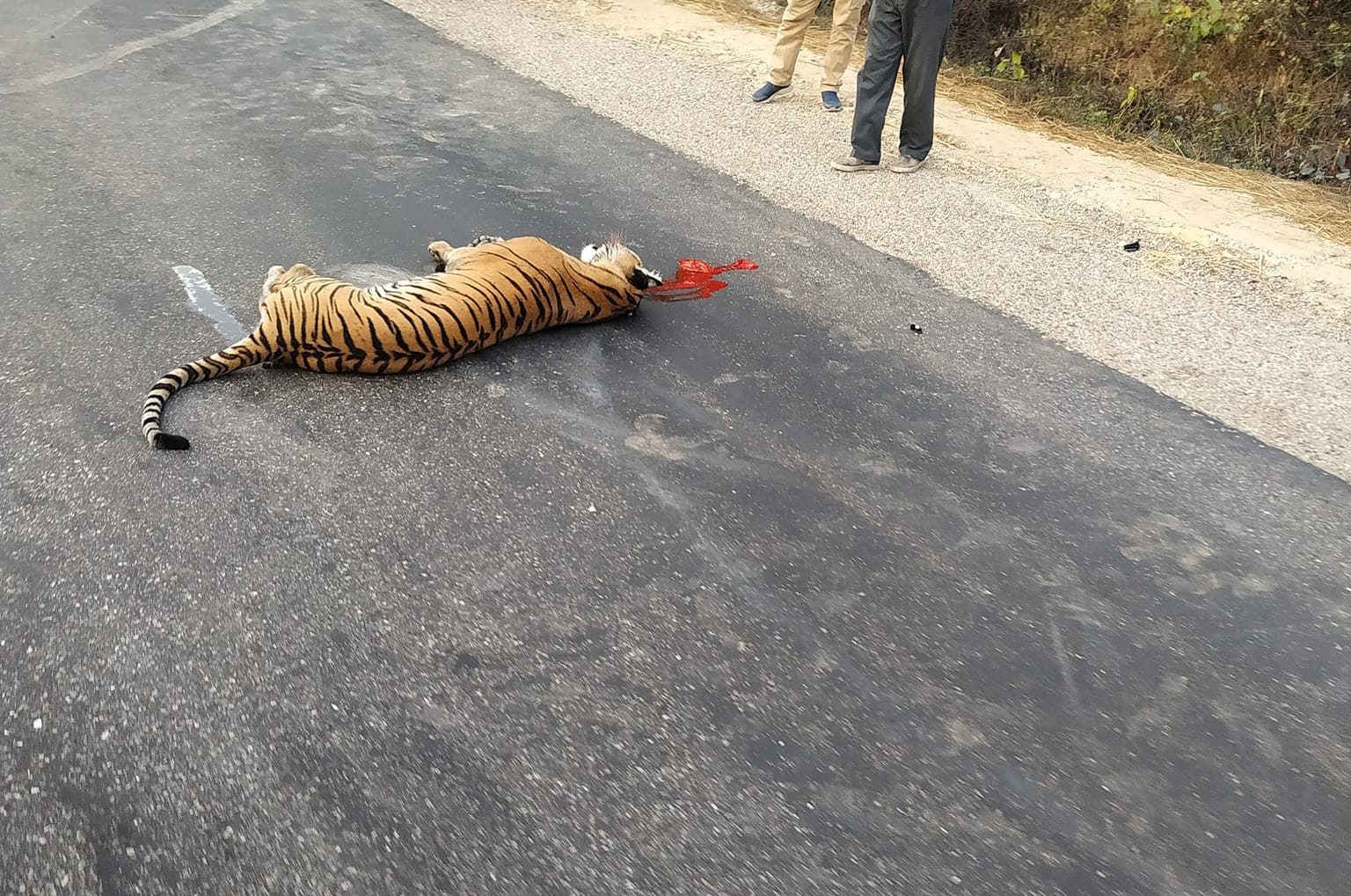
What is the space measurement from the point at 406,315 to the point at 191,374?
2.98 feet

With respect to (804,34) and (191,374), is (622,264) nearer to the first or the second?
(191,374)

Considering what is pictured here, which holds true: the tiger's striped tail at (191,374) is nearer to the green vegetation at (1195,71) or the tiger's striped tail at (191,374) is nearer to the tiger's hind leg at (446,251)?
the tiger's hind leg at (446,251)

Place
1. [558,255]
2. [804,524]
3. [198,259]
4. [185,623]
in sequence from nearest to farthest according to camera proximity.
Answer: [185,623]
[804,524]
[558,255]
[198,259]

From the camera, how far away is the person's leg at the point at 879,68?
6688 mm

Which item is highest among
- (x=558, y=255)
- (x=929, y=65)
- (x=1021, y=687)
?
(x=929, y=65)

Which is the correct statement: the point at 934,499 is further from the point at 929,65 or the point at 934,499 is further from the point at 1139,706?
the point at 929,65

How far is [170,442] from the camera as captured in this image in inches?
144

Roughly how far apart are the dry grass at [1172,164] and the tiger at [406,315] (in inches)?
198

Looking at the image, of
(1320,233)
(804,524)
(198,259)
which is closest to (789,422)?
(804,524)

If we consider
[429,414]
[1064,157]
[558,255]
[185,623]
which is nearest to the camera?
[185,623]

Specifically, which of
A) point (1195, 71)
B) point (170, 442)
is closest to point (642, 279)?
point (170, 442)

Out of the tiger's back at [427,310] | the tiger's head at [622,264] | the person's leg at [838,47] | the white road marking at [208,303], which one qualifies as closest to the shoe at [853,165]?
the person's leg at [838,47]

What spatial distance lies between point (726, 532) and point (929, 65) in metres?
4.52

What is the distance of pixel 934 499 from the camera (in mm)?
3891
